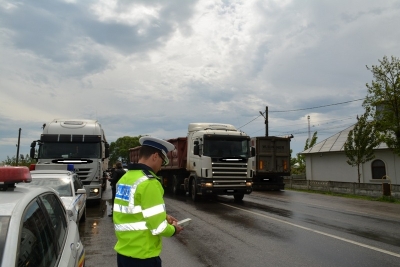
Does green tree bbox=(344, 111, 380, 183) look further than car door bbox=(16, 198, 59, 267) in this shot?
Yes

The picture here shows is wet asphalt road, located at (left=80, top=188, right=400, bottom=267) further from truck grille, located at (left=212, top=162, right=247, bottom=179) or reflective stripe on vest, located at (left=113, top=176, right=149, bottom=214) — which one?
reflective stripe on vest, located at (left=113, top=176, right=149, bottom=214)

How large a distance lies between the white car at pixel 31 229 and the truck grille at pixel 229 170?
36.2ft

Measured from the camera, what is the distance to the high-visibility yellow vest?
2707 millimetres

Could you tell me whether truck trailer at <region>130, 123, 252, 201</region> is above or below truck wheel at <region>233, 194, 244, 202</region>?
above

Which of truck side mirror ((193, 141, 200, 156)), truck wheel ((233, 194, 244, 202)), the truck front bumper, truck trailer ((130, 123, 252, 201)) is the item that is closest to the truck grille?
truck trailer ((130, 123, 252, 201))

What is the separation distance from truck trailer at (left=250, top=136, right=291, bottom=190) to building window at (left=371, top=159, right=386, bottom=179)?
7.68 m

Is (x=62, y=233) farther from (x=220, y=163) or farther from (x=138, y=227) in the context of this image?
(x=220, y=163)

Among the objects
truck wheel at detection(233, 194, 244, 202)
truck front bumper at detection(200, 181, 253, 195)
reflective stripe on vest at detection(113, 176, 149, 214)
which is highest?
reflective stripe on vest at detection(113, 176, 149, 214)

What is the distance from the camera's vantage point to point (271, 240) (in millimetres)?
7547

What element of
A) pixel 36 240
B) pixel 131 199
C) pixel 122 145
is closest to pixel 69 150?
pixel 131 199

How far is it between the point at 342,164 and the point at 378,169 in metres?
3.24

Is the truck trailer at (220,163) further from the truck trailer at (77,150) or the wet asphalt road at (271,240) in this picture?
the truck trailer at (77,150)

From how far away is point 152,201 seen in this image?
107 inches

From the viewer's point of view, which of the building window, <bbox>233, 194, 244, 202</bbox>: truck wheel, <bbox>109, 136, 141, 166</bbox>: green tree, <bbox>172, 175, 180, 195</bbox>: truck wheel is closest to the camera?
<bbox>233, 194, 244, 202</bbox>: truck wheel
